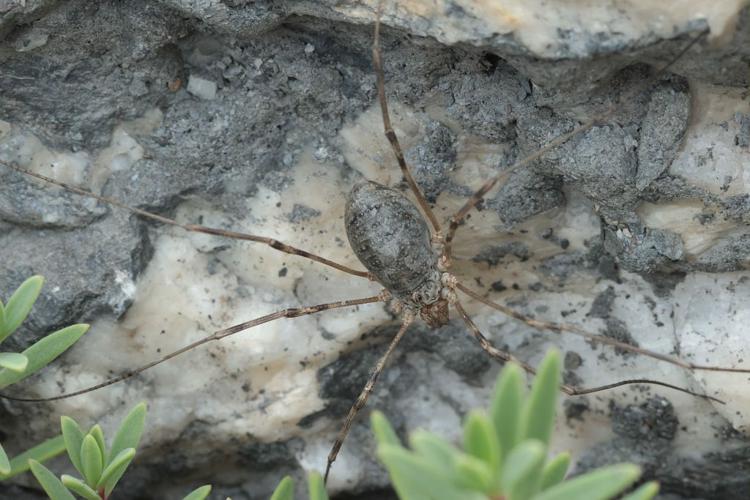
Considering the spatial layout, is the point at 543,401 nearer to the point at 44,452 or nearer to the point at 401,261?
the point at 401,261

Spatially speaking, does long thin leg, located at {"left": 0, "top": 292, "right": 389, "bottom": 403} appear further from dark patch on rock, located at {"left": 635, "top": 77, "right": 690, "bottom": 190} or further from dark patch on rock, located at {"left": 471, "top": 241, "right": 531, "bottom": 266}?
dark patch on rock, located at {"left": 635, "top": 77, "right": 690, "bottom": 190}

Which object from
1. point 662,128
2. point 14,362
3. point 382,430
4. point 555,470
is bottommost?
point 14,362

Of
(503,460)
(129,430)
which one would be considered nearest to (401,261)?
(129,430)

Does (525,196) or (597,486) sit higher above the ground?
(525,196)

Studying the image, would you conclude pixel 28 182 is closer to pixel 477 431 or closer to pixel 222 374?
pixel 222 374

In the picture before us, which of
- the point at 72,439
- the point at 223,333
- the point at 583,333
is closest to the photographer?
the point at 72,439

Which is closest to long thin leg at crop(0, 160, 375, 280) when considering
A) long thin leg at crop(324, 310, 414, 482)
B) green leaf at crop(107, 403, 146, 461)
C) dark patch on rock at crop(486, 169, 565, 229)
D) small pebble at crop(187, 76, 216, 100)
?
long thin leg at crop(324, 310, 414, 482)
